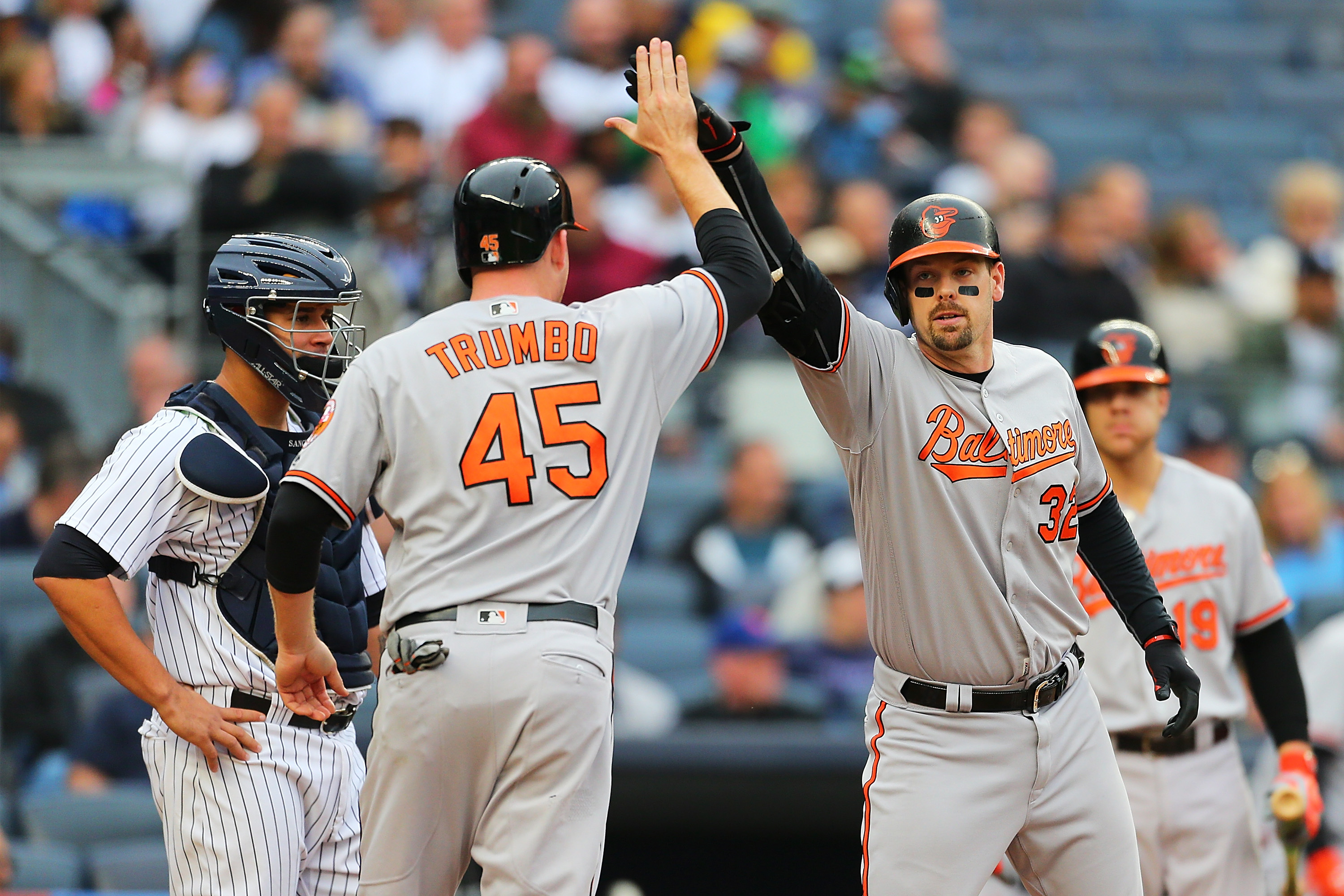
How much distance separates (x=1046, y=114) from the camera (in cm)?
1166

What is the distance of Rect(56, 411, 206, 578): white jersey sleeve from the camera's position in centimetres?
300

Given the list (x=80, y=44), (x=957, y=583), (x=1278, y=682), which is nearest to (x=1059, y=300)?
(x=1278, y=682)

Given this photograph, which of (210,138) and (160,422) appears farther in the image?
(210,138)

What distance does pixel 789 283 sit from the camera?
10.2ft

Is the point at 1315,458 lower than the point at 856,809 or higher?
higher

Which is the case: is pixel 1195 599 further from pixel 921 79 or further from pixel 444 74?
pixel 444 74

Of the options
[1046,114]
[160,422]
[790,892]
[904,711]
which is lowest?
[790,892]

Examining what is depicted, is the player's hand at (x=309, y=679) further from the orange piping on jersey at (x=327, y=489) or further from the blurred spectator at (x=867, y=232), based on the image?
the blurred spectator at (x=867, y=232)

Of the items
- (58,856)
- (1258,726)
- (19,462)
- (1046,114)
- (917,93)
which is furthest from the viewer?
(1046,114)

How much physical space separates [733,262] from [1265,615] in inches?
81.0

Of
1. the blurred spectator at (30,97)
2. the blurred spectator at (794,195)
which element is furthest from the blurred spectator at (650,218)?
the blurred spectator at (30,97)

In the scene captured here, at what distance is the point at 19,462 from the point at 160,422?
14.5 feet

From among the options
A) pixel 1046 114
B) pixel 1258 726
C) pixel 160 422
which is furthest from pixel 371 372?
pixel 1046 114

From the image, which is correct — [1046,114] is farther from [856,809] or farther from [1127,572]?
[1127,572]
